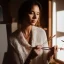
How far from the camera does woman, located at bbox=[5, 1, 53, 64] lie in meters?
0.92

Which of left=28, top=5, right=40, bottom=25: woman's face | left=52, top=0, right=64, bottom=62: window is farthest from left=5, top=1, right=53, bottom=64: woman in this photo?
left=52, top=0, right=64, bottom=62: window

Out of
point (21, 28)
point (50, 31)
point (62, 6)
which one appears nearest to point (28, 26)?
point (21, 28)

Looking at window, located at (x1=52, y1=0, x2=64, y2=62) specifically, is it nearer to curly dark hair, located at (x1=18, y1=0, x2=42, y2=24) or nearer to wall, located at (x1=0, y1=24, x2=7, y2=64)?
Result: curly dark hair, located at (x1=18, y1=0, x2=42, y2=24)

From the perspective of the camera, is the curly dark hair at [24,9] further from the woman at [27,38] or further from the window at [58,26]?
the window at [58,26]

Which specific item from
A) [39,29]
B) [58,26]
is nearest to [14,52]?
[39,29]

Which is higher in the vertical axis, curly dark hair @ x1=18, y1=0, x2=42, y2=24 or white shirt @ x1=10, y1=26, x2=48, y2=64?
curly dark hair @ x1=18, y1=0, x2=42, y2=24

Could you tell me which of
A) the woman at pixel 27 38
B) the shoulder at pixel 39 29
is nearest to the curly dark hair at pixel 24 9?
the woman at pixel 27 38

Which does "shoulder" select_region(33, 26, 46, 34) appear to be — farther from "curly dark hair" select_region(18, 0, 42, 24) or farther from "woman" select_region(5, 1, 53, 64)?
"curly dark hair" select_region(18, 0, 42, 24)

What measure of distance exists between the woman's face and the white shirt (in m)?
0.04

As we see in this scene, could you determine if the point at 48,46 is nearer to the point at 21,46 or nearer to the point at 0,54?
the point at 21,46

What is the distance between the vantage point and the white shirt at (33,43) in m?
0.92

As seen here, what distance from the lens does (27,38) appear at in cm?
93

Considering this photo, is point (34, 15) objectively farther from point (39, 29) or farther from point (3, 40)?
point (3, 40)

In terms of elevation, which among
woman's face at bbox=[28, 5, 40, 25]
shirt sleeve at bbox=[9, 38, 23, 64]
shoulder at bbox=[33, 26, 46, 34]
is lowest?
shirt sleeve at bbox=[9, 38, 23, 64]
